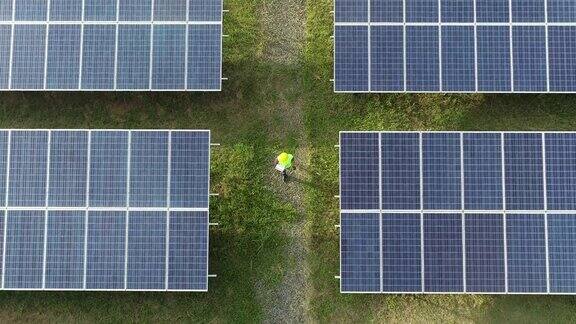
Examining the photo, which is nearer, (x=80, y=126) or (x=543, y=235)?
(x=543, y=235)

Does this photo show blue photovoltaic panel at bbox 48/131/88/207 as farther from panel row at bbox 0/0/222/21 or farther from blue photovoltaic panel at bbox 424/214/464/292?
blue photovoltaic panel at bbox 424/214/464/292

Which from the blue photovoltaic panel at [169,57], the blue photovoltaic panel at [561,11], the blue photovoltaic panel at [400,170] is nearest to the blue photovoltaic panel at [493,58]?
the blue photovoltaic panel at [561,11]

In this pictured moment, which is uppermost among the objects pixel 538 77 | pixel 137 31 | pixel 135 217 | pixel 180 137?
pixel 137 31

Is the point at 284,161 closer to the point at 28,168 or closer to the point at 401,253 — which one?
the point at 401,253

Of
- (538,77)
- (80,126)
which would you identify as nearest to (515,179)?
(538,77)

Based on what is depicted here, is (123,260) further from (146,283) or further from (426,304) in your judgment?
(426,304)

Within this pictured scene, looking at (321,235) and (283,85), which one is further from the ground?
(283,85)

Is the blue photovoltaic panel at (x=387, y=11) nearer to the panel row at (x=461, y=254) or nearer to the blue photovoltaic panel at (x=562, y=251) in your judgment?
the panel row at (x=461, y=254)

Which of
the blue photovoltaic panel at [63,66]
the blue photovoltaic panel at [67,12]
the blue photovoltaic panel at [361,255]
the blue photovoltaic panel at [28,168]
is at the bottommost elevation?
the blue photovoltaic panel at [361,255]
